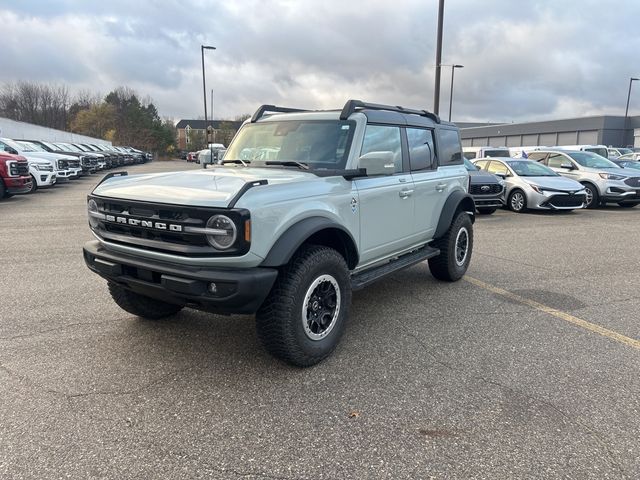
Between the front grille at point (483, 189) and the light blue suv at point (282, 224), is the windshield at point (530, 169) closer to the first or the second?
the front grille at point (483, 189)

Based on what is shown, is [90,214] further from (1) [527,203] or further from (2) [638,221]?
(2) [638,221]

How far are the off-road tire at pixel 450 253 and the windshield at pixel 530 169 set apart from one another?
8.35m

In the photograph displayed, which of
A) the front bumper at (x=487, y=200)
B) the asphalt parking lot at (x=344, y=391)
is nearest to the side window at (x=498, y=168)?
the front bumper at (x=487, y=200)

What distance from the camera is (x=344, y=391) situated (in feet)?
10.7

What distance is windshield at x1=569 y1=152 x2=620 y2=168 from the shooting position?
14.7 meters

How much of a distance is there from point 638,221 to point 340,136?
10.5 meters

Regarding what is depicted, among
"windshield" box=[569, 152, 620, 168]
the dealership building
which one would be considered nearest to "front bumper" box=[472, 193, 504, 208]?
"windshield" box=[569, 152, 620, 168]

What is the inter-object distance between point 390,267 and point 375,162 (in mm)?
A: 1149

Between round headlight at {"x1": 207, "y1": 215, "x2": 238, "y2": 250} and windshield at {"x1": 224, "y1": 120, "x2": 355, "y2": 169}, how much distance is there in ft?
4.31

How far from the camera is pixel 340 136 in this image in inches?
167

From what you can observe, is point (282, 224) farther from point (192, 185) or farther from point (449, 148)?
point (449, 148)

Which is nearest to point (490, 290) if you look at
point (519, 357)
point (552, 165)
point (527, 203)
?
point (519, 357)

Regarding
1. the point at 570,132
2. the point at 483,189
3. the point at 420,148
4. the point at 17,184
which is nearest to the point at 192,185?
the point at 420,148

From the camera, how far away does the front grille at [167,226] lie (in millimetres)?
3076
